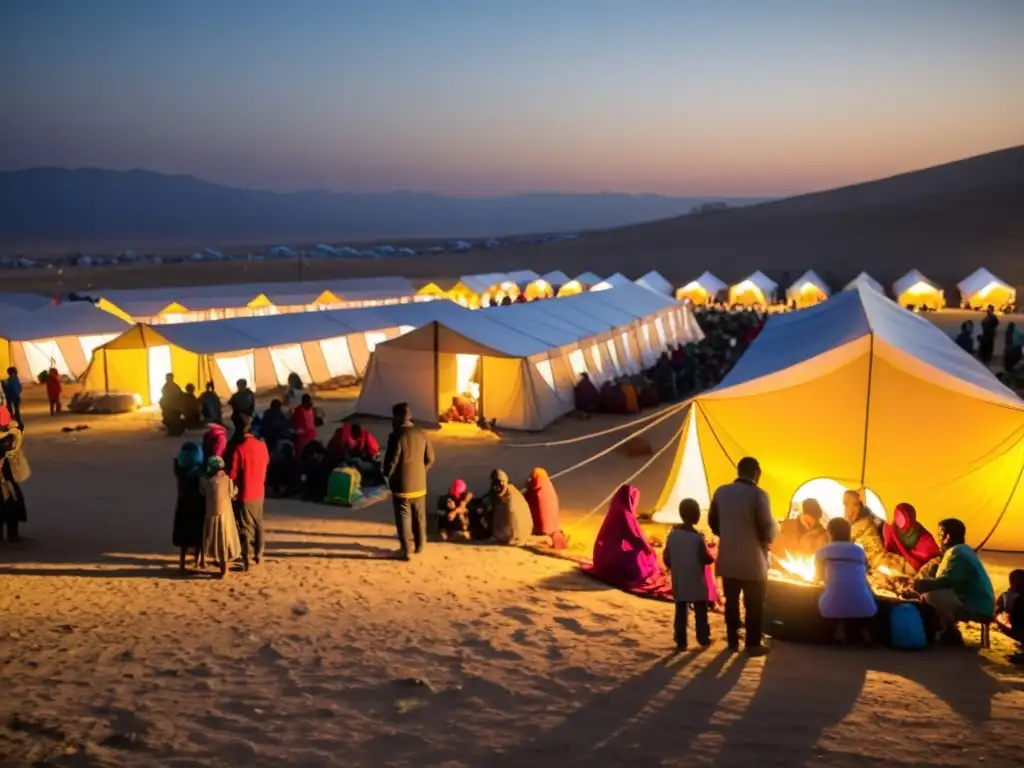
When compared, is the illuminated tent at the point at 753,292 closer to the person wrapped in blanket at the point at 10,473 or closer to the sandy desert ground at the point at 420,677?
the sandy desert ground at the point at 420,677

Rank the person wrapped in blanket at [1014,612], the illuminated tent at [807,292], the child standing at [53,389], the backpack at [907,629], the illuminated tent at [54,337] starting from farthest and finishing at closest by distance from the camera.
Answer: the illuminated tent at [807,292]
the illuminated tent at [54,337]
the child standing at [53,389]
the backpack at [907,629]
the person wrapped in blanket at [1014,612]

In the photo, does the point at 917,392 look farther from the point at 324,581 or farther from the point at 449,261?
the point at 449,261

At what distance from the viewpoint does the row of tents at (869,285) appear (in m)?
43.4

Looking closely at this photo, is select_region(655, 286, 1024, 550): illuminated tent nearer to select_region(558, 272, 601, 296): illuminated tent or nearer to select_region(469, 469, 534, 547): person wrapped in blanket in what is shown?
select_region(469, 469, 534, 547): person wrapped in blanket

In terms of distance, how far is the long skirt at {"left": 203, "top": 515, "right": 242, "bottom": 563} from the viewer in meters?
8.31

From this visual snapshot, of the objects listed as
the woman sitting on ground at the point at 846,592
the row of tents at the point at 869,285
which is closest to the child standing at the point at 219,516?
the woman sitting on ground at the point at 846,592

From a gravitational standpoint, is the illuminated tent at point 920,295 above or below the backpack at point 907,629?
above

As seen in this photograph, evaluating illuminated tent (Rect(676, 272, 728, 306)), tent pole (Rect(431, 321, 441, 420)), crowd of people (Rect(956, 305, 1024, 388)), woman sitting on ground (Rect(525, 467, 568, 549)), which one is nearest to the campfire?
woman sitting on ground (Rect(525, 467, 568, 549))

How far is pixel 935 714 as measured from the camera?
542cm

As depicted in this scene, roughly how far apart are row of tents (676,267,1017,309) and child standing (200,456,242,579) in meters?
36.1

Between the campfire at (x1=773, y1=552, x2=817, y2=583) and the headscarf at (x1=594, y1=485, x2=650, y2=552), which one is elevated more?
the headscarf at (x1=594, y1=485, x2=650, y2=552)

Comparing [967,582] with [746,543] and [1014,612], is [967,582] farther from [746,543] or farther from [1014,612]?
[746,543]

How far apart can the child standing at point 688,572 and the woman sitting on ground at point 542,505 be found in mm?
3415

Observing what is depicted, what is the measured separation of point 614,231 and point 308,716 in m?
96.9
